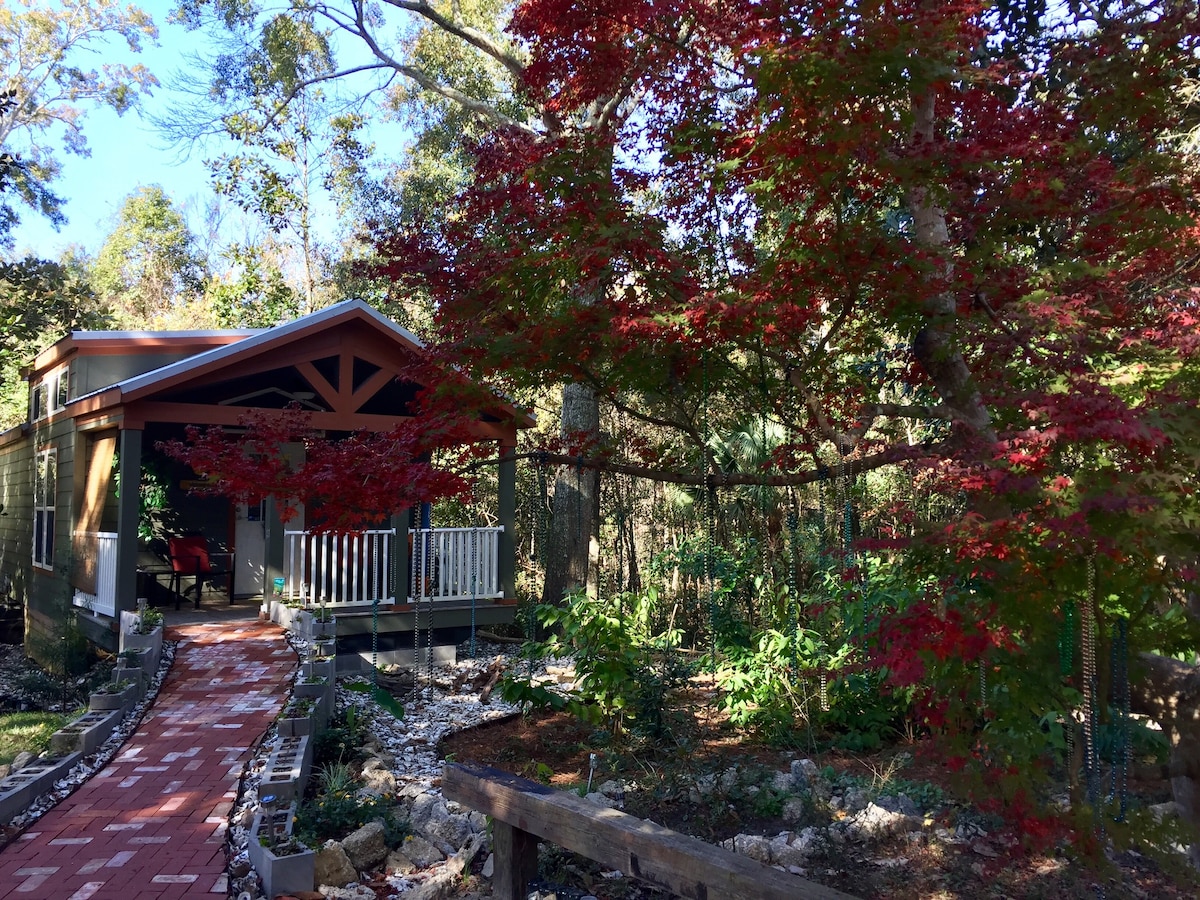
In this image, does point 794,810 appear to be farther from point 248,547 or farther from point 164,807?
point 248,547

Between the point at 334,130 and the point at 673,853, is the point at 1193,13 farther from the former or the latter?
the point at 334,130

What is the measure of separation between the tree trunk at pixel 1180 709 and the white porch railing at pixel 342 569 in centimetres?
786

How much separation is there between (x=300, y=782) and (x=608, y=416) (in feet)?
36.6

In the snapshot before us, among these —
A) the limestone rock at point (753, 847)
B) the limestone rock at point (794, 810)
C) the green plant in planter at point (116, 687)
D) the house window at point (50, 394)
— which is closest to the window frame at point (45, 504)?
the house window at point (50, 394)

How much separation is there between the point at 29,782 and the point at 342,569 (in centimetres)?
516

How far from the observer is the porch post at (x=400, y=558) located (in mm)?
10977

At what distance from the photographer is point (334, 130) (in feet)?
75.7

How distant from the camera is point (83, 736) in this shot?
6648 mm

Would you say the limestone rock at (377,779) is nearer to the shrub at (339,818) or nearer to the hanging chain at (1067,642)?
the shrub at (339,818)

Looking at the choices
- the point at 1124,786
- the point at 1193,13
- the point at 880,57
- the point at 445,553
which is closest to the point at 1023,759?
the point at 1124,786

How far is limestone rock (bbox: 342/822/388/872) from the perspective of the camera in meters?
5.16

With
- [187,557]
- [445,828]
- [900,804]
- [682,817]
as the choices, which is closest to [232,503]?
[187,557]

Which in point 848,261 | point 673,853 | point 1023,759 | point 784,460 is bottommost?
point 673,853

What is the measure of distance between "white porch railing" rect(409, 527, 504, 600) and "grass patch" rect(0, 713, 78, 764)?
12.8 ft
